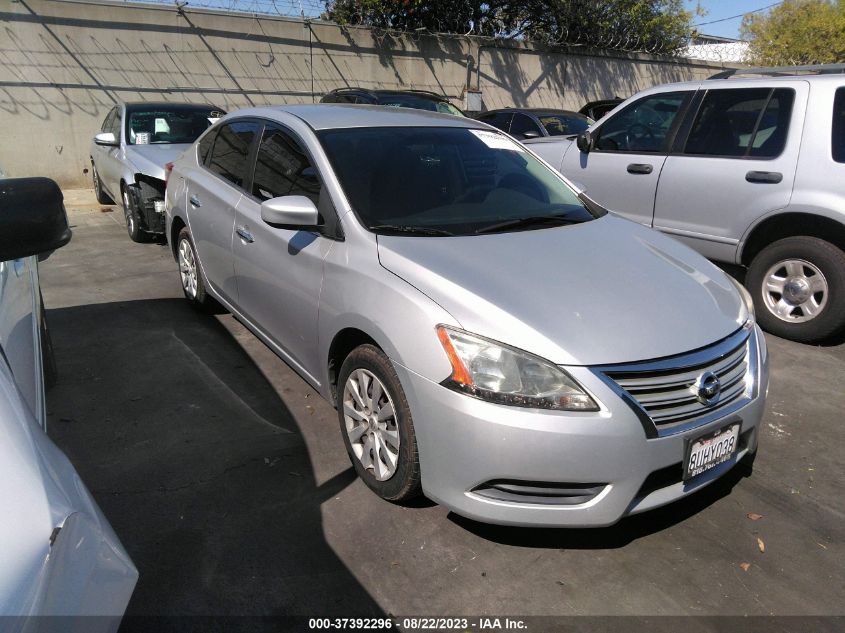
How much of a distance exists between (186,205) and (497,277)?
311cm

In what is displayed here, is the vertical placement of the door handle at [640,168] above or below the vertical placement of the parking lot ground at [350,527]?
above

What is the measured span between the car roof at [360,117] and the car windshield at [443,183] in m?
0.07

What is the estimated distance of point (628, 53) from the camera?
20.6m

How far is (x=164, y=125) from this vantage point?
8.05 meters

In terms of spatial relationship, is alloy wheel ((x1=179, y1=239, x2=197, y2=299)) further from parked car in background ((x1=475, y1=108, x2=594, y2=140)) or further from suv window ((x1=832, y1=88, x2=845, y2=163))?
parked car in background ((x1=475, y1=108, x2=594, y2=140))

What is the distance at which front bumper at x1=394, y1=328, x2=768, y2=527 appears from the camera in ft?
7.82

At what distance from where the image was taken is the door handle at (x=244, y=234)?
394 cm

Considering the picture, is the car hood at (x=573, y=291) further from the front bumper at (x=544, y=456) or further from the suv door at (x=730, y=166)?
the suv door at (x=730, y=166)

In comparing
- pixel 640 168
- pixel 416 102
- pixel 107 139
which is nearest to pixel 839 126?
pixel 640 168

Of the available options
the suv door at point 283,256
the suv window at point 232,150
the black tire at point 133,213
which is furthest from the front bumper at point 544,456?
the black tire at point 133,213

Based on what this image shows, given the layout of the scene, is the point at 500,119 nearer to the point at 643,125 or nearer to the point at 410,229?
the point at 643,125

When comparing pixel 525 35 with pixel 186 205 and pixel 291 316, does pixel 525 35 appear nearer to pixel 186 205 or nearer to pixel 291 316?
Result: pixel 186 205

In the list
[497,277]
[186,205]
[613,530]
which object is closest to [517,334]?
[497,277]

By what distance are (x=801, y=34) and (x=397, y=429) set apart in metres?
30.9
